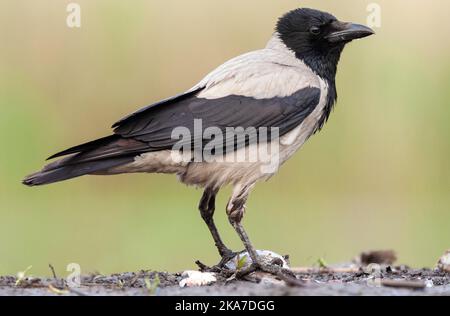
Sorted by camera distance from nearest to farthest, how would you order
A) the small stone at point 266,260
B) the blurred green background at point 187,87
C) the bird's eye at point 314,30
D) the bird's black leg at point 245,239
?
1. the bird's black leg at point 245,239
2. the small stone at point 266,260
3. the bird's eye at point 314,30
4. the blurred green background at point 187,87

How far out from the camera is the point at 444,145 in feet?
48.7

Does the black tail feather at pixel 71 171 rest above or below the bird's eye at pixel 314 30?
below

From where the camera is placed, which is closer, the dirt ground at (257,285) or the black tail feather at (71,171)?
the dirt ground at (257,285)

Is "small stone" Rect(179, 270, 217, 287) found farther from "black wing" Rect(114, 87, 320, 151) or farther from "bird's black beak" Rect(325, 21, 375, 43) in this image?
"bird's black beak" Rect(325, 21, 375, 43)

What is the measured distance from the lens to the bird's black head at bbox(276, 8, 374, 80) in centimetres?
938

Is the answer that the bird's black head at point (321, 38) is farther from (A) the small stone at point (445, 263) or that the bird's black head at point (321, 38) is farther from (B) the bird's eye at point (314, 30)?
(A) the small stone at point (445, 263)

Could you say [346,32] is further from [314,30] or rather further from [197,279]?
[197,279]

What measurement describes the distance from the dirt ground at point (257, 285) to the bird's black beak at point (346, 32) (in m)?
2.36

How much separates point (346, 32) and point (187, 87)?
6.11 meters

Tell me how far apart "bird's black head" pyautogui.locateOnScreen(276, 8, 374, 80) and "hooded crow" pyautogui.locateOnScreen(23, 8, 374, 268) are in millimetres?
165

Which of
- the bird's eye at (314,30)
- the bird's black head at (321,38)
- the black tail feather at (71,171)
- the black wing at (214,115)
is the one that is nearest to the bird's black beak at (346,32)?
the bird's black head at (321,38)

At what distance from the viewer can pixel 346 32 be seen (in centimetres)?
937

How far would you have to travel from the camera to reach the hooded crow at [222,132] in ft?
27.2
